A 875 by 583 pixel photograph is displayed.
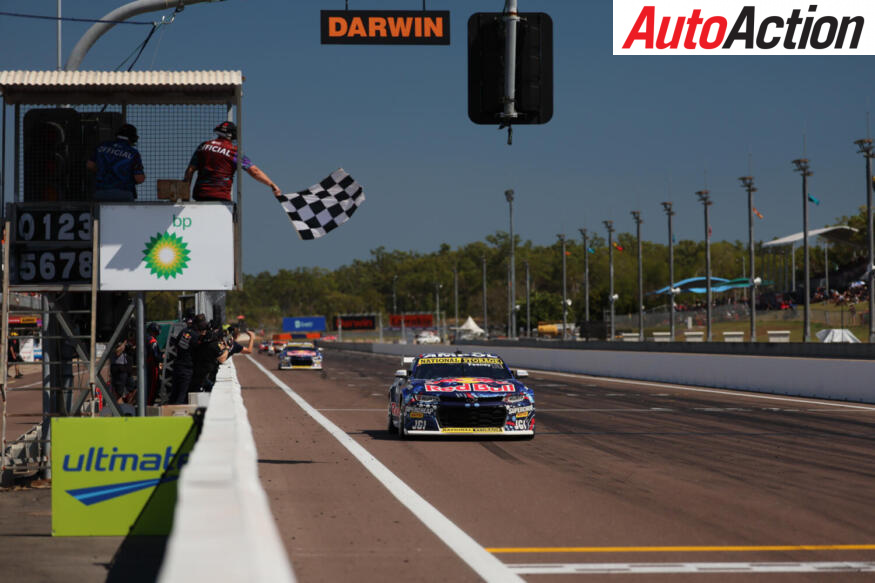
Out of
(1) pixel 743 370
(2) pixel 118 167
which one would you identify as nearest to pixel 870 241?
(1) pixel 743 370

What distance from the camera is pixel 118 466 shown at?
7.89 metres

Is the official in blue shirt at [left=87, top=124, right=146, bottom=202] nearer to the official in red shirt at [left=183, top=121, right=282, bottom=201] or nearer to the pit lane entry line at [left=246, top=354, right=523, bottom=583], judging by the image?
the official in red shirt at [left=183, top=121, right=282, bottom=201]

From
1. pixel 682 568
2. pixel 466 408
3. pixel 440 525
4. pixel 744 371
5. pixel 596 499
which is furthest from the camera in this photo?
pixel 744 371

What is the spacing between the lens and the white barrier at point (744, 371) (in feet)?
85.9

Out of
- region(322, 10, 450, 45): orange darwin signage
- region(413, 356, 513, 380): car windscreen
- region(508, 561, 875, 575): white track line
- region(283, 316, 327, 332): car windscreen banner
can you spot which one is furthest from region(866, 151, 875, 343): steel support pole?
region(283, 316, 327, 332): car windscreen banner

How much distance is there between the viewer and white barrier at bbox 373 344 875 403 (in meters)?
26.2

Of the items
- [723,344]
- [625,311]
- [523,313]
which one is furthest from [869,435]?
[523,313]

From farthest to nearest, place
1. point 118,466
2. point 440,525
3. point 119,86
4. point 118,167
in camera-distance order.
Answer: point 119,86 → point 118,167 → point 440,525 → point 118,466

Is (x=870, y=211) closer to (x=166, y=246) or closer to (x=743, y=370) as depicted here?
(x=743, y=370)

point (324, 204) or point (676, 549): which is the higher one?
point (324, 204)

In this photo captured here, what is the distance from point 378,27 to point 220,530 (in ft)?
32.7

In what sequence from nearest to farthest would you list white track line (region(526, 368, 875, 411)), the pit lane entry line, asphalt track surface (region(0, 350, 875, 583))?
the pit lane entry line
asphalt track surface (region(0, 350, 875, 583))
white track line (region(526, 368, 875, 411))

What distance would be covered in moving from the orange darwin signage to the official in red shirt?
1542 mm

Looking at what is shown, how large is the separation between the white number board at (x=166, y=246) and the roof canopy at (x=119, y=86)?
4.43ft
